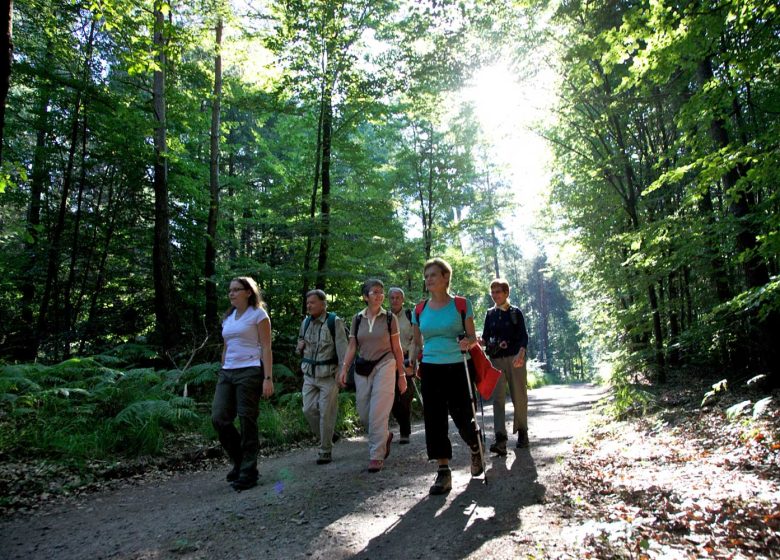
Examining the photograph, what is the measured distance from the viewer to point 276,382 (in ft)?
34.1

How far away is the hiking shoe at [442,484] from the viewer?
14.7 ft

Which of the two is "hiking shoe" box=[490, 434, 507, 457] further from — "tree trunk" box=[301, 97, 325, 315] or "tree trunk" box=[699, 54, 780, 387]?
"tree trunk" box=[301, 97, 325, 315]

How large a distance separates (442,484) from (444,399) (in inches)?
31.0

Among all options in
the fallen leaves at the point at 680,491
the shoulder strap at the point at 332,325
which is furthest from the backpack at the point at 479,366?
the shoulder strap at the point at 332,325

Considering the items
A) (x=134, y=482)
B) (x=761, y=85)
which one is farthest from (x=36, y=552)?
(x=761, y=85)

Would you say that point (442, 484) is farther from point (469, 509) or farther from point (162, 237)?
point (162, 237)

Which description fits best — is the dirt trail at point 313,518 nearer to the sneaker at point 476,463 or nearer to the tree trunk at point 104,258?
the sneaker at point 476,463

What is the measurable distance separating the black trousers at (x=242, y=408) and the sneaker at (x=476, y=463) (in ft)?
7.60

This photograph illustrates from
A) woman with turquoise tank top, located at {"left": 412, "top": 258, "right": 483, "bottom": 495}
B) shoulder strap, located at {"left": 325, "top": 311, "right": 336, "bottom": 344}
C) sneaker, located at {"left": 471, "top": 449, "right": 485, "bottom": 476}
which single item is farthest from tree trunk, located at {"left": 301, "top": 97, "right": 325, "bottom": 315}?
sneaker, located at {"left": 471, "top": 449, "right": 485, "bottom": 476}

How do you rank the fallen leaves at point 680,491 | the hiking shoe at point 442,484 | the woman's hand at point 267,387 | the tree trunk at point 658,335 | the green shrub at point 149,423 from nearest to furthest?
the fallen leaves at point 680,491 → the hiking shoe at point 442,484 → the woman's hand at point 267,387 → the green shrub at point 149,423 → the tree trunk at point 658,335

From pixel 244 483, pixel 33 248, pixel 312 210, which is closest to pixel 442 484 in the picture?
pixel 244 483

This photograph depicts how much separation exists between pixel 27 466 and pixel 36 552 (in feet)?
7.30

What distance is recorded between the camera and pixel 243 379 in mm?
5055

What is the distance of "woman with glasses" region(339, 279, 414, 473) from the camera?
18.3 feet
